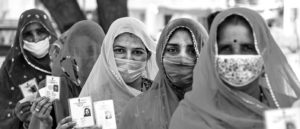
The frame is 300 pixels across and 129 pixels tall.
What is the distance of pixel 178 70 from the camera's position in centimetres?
437

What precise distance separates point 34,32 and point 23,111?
112cm

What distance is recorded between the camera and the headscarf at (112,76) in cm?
489

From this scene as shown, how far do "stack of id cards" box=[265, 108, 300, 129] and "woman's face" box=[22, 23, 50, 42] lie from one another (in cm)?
374

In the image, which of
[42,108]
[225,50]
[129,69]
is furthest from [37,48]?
[225,50]

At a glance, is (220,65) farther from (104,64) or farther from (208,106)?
(104,64)

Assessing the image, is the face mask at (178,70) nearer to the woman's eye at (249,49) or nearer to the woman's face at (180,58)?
the woman's face at (180,58)

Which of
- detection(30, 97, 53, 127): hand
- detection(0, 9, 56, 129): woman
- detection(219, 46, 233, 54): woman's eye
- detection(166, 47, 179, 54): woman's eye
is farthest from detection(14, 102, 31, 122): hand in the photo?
→ detection(219, 46, 233, 54): woman's eye

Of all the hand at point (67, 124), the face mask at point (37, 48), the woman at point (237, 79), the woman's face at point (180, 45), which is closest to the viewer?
the woman at point (237, 79)

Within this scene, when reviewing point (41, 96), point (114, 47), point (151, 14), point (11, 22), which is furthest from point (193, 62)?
point (151, 14)

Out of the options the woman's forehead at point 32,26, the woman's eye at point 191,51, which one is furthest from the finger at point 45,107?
the woman's forehead at point 32,26

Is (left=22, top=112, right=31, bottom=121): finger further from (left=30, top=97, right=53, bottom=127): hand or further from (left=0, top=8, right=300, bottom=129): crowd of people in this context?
(left=30, top=97, right=53, bottom=127): hand

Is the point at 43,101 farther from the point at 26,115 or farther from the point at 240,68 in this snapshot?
the point at 240,68

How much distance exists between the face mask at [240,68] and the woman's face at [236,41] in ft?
0.19

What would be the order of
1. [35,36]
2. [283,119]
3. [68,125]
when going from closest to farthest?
[283,119]
[68,125]
[35,36]
